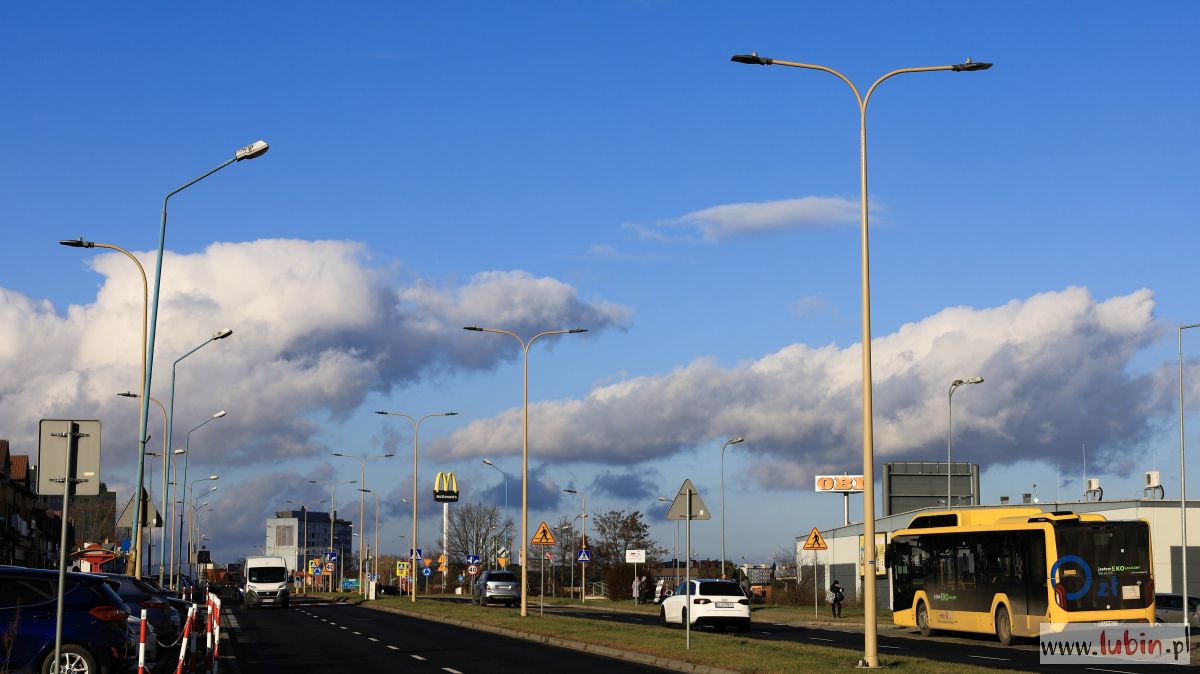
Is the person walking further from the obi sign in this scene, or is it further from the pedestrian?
the obi sign

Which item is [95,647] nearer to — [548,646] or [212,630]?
[212,630]

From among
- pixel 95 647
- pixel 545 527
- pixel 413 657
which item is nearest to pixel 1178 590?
pixel 545 527

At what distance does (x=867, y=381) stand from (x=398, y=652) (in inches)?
503

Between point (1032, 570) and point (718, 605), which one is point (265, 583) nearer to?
point (718, 605)

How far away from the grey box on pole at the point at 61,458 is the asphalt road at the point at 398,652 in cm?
1124

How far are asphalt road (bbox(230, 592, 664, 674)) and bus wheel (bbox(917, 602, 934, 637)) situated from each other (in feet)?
36.5

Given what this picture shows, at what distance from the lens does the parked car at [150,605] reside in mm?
25109

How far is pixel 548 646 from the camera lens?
33531 millimetres

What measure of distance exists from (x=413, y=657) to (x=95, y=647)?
1058cm

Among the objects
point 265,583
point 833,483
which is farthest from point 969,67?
point 833,483

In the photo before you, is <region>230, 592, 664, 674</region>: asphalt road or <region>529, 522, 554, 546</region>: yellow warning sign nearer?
<region>230, 592, 664, 674</region>: asphalt road

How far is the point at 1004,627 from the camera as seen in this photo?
110ft

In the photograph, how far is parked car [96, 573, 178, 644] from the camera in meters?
25.1

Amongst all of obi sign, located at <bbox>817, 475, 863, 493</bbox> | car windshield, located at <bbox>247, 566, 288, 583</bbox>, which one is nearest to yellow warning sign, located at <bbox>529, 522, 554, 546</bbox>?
car windshield, located at <bbox>247, 566, 288, 583</bbox>
